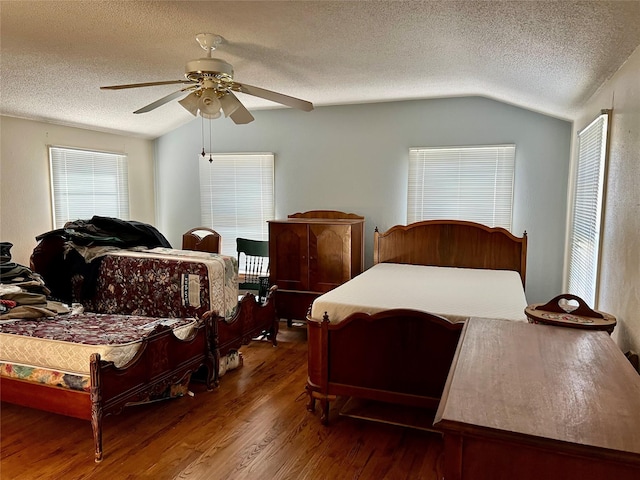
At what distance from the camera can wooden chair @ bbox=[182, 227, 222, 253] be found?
16.3 feet

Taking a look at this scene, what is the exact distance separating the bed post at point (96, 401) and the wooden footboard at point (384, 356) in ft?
3.78

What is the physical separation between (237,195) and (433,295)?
299cm

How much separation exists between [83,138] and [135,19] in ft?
8.36

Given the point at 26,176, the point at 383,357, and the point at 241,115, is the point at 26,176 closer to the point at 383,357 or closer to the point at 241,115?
the point at 241,115

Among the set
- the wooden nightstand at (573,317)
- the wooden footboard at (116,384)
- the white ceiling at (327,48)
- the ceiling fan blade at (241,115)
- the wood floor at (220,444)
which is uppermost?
the white ceiling at (327,48)

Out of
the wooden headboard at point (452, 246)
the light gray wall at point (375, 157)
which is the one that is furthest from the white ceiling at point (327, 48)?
the wooden headboard at point (452, 246)

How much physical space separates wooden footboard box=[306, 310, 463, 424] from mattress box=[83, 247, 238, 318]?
90cm

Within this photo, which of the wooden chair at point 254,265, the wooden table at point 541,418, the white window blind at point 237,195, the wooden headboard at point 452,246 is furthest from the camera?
the white window blind at point 237,195

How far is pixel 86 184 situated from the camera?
183 inches

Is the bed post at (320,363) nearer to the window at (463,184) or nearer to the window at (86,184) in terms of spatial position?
the window at (463,184)

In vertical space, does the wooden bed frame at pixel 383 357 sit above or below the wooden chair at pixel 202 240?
below

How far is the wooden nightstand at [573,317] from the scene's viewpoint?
194cm

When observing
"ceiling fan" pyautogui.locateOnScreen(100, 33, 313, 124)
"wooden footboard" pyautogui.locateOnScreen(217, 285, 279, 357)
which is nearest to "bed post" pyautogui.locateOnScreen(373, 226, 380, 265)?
"wooden footboard" pyautogui.locateOnScreen(217, 285, 279, 357)

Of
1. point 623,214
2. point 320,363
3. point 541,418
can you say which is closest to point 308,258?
point 320,363
